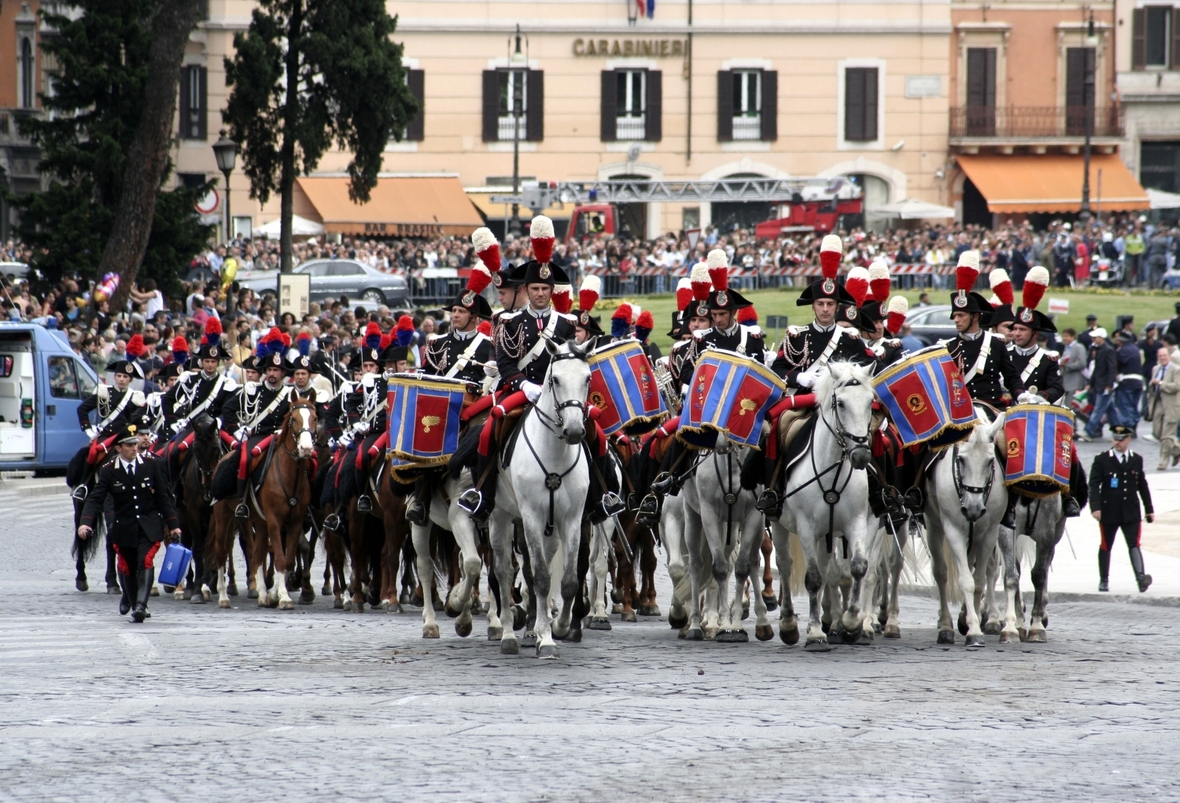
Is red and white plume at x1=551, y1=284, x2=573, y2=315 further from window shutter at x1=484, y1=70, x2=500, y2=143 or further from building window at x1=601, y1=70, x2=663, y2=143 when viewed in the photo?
building window at x1=601, y1=70, x2=663, y2=143

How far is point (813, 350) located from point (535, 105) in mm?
44562

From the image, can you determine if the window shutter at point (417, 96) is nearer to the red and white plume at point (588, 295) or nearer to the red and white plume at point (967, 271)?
the red and white plume at point (588, 295)

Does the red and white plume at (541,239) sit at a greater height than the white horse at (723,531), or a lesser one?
greater

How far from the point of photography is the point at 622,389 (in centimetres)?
1323

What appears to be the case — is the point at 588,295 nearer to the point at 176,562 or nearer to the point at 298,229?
the point at 176,562

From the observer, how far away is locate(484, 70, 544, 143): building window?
2243 inches

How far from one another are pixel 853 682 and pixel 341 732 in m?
3.41

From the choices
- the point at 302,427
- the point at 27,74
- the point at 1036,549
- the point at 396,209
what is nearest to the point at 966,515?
the point at 1036,549

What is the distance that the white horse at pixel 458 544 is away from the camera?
13062 millimetres

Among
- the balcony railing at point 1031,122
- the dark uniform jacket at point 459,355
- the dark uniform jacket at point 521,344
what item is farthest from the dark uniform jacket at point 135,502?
the balcony railing at point 1031,122

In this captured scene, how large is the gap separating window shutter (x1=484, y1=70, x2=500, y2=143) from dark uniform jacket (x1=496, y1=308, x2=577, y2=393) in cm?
4508

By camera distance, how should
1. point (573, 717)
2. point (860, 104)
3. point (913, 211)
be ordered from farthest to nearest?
point (860, 104), point (913, 211), point (573, 717)

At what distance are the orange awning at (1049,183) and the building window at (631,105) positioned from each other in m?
9.94

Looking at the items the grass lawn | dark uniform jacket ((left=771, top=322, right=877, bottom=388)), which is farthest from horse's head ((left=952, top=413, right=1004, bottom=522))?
the grass lawn
